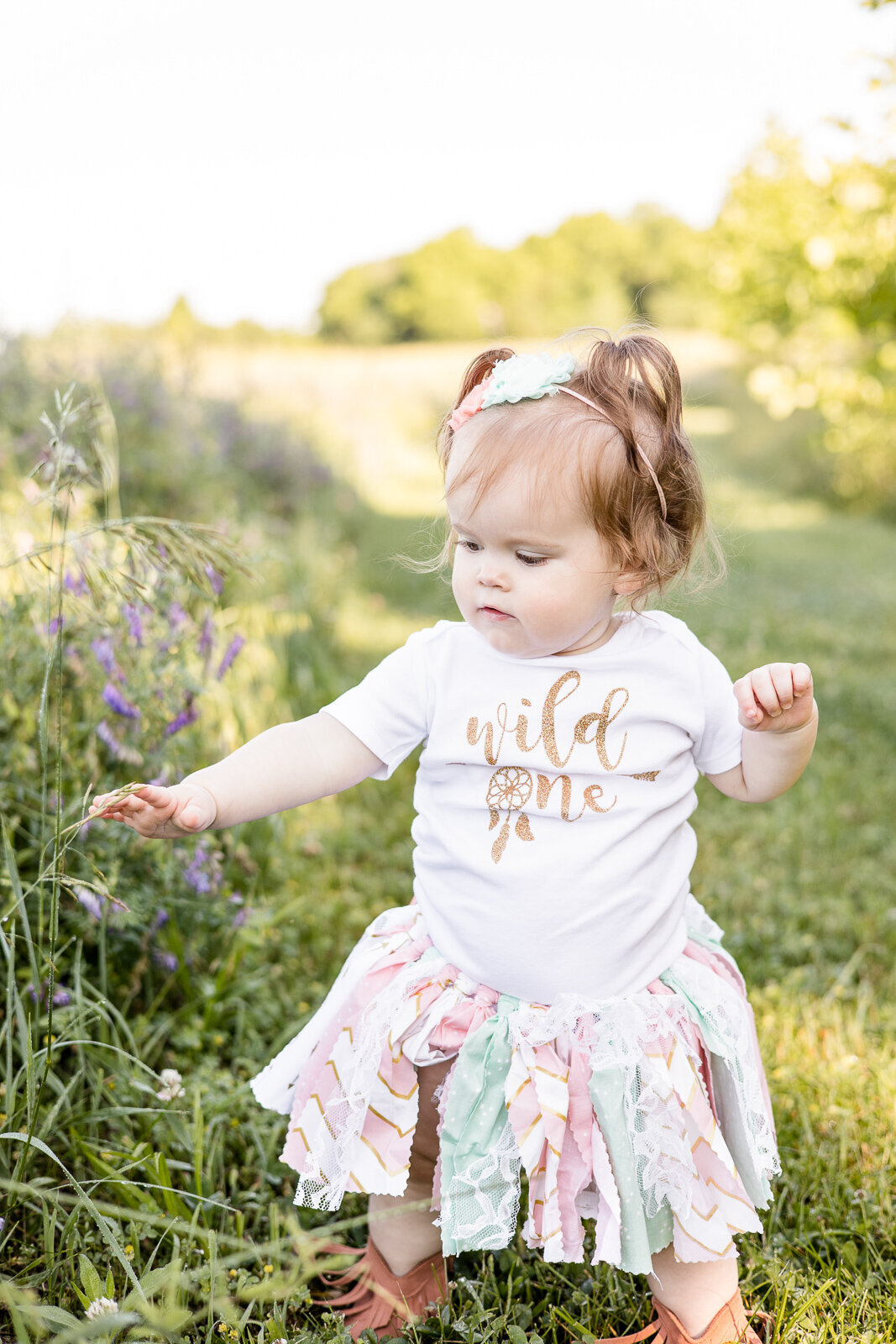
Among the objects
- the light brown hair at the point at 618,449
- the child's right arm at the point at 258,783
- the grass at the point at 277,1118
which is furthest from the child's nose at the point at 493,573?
the grass at the point at 277,1118

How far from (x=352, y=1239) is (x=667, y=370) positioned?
1.67 meters

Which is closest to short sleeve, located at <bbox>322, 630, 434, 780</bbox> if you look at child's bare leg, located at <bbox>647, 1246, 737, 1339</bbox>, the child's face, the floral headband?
the child's face

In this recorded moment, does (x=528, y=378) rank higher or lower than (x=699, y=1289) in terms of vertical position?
higher

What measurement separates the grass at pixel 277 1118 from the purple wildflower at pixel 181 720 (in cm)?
43

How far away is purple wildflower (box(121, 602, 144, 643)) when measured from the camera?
2.25 metres

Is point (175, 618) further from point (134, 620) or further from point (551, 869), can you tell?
point (551, 869)

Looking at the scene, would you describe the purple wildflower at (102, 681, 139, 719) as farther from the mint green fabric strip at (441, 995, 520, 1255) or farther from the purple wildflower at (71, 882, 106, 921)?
the mint green fabric strip at (441, 995, 520, 1255)

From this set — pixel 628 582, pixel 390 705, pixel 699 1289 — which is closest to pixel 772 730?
pixel 628 582

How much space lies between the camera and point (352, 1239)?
197cm

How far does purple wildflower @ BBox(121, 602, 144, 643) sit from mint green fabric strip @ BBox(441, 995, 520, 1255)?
3.81ft

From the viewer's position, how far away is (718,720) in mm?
1770

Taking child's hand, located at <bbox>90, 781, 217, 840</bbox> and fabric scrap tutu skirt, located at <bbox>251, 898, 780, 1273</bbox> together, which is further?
fabric scrap tutu skirt, located at <bbox>251, 898, 780, 1273</bbox>

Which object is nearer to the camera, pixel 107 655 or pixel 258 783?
pixel 258 783

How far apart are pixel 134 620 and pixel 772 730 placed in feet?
4.43
